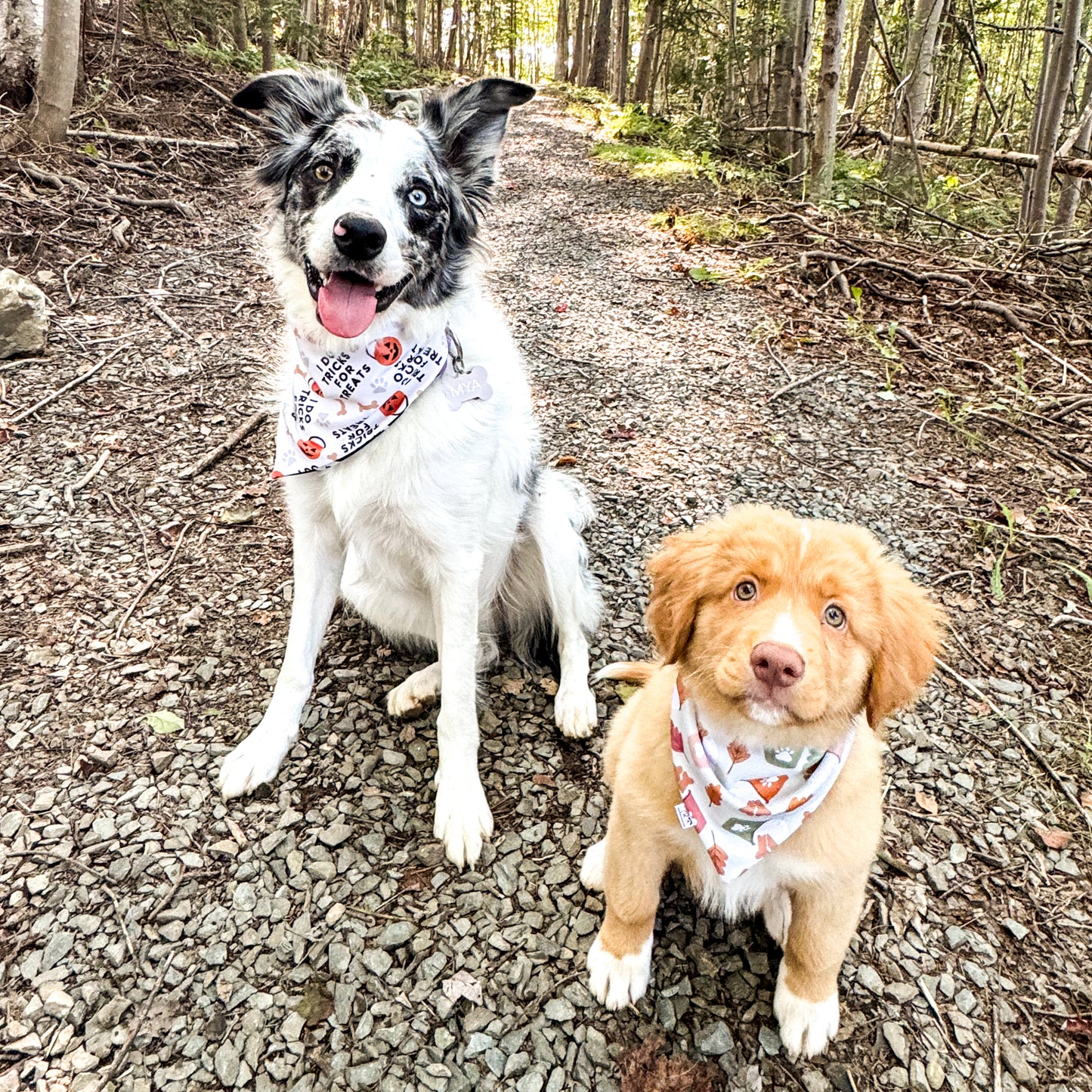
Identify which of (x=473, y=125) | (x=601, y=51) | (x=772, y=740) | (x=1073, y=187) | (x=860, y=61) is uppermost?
(x=601, y=51)

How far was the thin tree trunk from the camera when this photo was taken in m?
6.04

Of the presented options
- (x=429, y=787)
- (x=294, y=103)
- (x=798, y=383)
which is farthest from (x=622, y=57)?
(x=429, y=787)

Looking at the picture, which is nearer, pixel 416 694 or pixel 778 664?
pixel 778 664

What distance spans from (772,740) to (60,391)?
4.67 metres

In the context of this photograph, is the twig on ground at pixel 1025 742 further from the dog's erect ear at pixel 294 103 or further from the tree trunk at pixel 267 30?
the tree trunk at pixel 267 30

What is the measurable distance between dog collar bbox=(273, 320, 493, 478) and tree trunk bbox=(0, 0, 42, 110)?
7068mm

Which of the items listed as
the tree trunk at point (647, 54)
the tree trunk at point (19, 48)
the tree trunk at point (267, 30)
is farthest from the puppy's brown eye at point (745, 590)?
the tree trunk at point (647, 54)

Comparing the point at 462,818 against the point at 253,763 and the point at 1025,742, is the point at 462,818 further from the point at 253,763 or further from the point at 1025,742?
the point at 1025,742

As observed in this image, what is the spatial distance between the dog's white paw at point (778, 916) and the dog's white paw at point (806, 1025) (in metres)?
0.17

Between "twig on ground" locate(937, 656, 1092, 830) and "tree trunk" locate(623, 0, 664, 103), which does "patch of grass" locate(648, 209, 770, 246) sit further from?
"tree trunk" locate(623, 0, 664, 103)

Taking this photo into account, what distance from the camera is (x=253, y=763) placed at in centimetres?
265

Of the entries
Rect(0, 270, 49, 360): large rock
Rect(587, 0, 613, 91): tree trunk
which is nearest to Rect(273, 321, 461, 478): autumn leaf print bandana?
Rect(0, 270, 49, 360): large rock

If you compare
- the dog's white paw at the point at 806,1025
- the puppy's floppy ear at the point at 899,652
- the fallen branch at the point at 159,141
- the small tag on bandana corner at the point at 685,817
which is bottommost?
the dog's white paw at the point at 806,1025

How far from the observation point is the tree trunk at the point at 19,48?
22.5ft
